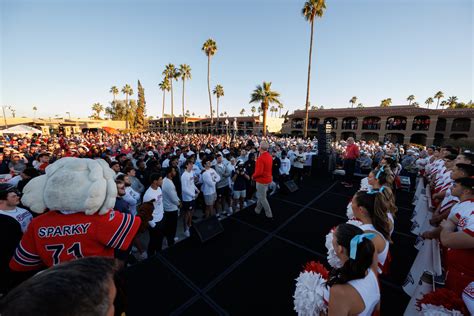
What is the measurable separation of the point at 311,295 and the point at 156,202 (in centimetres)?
306

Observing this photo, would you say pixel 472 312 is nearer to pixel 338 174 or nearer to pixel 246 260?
pixel 246 260

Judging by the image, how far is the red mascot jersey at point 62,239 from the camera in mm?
1425

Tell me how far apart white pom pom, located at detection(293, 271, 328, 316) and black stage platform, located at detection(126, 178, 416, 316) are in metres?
1.21

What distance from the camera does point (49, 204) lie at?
1417 millimetres

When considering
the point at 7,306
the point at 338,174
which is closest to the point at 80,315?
the point at 7,306

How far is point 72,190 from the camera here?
56.3 inches

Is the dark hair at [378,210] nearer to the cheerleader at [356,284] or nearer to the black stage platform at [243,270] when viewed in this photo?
the cheerleader at [356,284]

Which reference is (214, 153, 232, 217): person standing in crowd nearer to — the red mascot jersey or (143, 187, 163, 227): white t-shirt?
(143, 187, 163, 227): white t-shirt

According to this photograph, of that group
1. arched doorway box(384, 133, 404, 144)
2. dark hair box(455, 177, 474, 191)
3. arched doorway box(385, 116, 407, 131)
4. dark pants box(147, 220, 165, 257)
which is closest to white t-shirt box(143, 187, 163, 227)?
dark pants box(147, 220, 165, 257)

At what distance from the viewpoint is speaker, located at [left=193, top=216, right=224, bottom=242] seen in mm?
4227

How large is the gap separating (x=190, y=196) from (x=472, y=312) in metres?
4.63

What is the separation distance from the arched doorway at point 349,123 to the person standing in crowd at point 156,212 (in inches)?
1579

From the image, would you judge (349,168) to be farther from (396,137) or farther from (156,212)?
(396,137)

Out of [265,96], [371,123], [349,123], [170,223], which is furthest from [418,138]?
[170,223]
